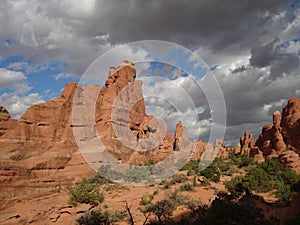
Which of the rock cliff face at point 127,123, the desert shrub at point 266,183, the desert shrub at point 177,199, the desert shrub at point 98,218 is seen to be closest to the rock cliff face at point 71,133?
the rock cliff face at point 127,123

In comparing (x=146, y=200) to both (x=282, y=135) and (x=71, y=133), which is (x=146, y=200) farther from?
(x=282, y=135)

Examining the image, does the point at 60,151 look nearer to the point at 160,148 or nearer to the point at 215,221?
the point at 160,148

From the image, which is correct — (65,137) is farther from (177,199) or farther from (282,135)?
(282,135)

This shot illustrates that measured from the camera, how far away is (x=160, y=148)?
60062mm

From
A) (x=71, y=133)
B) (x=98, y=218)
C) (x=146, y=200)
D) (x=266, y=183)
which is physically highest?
(x=71, y=133)

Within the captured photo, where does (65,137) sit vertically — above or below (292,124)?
above

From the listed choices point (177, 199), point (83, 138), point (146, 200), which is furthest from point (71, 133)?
point (177, 199)

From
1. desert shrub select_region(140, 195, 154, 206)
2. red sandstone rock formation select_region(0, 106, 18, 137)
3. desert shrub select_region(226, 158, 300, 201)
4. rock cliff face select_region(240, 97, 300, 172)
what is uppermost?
red sandstone rock formation select_region(0, 106, 18, 137)

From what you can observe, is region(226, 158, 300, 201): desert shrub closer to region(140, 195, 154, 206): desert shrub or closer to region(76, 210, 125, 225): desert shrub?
region(140, 195, 154, 206): desert shrub

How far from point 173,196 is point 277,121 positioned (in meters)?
37.1

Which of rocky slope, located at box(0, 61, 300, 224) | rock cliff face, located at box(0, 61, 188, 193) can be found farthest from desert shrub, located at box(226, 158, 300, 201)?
rock cliff face, located at box(0, 61, 188, 193)

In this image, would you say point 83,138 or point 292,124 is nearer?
point 292,124

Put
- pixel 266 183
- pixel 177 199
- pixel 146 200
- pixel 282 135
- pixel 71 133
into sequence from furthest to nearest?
pixel 71 133
pixel 282 135
pixel 266 183
pixel 146 200
pixel 177 199

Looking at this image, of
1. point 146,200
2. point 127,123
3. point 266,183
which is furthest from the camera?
point 127,123
